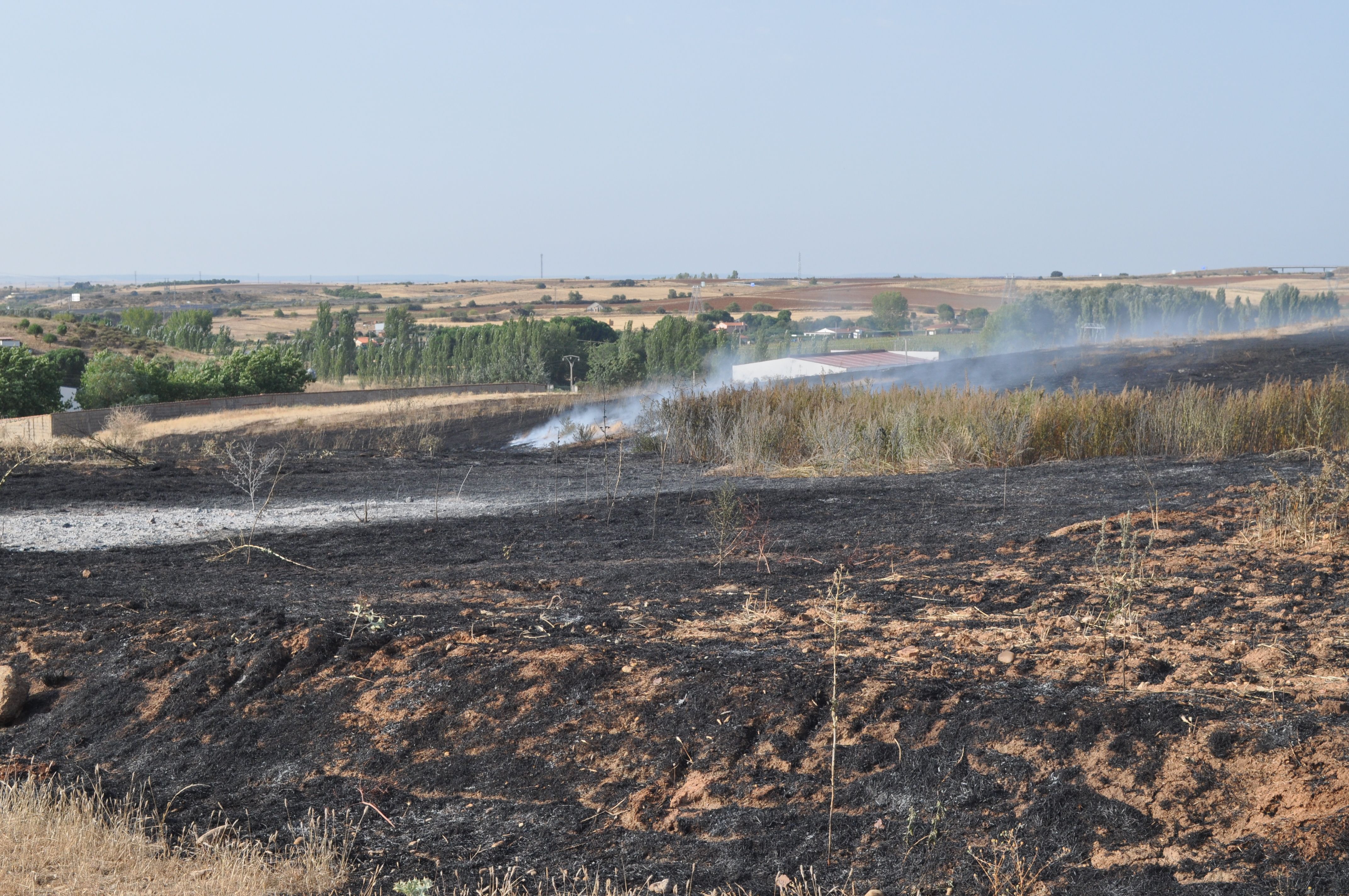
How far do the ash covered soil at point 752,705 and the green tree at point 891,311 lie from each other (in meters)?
69.5

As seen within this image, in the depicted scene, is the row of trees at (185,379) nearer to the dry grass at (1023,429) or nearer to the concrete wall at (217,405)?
the concrete wall at (217,405)

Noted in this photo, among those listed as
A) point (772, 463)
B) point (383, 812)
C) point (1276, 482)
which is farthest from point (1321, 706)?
point (772, 463)

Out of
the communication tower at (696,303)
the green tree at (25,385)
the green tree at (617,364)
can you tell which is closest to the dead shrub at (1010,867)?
the green tree at (25,385)

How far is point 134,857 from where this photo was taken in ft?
13.0

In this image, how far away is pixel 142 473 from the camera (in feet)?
51.1

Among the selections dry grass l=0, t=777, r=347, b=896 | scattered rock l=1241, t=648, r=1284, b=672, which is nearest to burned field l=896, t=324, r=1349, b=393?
scattered rock l=1241, t=648, r=1284, b=672

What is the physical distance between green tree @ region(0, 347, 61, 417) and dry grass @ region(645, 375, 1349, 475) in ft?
75.7

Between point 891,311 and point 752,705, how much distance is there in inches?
3035

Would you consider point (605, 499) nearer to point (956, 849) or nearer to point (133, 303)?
point (956, 849)

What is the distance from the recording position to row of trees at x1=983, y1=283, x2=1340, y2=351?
2009 inches

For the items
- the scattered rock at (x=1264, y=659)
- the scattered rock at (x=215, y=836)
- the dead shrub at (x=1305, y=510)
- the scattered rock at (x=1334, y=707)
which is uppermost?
the dead shrub at (x=1305, y=510)

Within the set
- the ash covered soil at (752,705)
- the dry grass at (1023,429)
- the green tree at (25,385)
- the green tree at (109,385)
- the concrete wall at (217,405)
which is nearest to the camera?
the ash covered soil at (752,705)

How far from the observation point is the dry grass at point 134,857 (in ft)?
12.1

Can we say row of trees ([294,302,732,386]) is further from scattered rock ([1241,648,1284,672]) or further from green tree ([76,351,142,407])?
scattered rock ([1241,648,1284,672])
